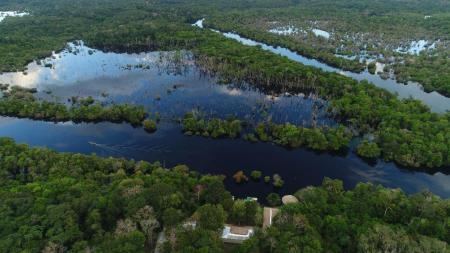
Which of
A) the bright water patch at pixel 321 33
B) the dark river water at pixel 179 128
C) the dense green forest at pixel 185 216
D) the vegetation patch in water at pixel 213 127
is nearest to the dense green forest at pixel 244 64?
the dark river water at pixel 179 128

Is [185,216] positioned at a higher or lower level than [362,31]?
lower

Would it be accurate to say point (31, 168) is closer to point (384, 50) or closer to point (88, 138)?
point (88, 138)

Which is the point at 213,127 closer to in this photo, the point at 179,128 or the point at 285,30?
the point at 179,128

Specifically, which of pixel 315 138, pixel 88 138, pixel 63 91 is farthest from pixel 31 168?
pixel 315 138

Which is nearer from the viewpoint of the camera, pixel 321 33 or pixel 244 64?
pixel 244 64

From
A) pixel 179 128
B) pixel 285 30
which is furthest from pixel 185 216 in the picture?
pixel 285 30

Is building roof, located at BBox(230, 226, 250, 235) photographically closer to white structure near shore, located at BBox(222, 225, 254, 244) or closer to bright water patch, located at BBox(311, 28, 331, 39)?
white structure near shore, located at BBox(222, 225, 254, 244)
